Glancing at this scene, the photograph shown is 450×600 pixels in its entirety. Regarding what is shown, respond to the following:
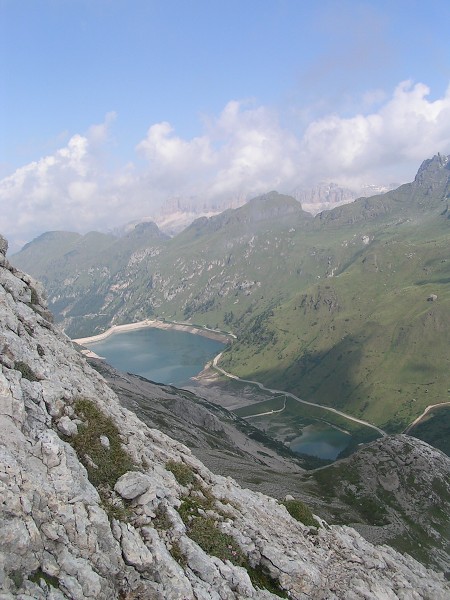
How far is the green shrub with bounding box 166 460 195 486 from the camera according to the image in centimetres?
3881

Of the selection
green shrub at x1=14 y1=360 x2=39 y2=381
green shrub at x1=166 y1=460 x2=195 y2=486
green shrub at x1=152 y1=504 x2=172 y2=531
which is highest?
green shrub at x1=14 y1=360 x2=39 y2=381

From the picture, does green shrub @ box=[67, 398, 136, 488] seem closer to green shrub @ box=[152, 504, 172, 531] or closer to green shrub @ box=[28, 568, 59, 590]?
green shrub @ box=[152, 504, 172, 531]

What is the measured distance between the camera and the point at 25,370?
35.2 metres

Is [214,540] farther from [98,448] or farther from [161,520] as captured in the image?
[98,448]

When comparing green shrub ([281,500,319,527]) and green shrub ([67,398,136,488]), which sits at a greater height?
green shrub ([67,398,136,488])

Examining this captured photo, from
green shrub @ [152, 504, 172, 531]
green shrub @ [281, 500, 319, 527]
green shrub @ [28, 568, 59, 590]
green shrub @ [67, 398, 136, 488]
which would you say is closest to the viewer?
green shrub @ [28, 568, 59, 590]

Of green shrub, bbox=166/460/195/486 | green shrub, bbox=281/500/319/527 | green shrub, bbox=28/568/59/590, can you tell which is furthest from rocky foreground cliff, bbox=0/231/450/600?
green shrub, bbox=281/500/319/527

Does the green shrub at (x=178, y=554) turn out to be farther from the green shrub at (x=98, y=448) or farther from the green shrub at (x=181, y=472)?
the green shrub at (x=181, y=472)

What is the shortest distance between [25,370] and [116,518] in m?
14.3

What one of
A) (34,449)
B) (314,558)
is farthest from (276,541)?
(34,449)

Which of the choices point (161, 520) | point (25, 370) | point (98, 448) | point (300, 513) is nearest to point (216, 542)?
point (161, 520)

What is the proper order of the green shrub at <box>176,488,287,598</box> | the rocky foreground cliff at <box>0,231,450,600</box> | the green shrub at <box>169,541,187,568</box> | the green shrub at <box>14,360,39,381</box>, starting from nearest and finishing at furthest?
the rocky foreground cliff at <box>0,231,450,600</box>
the green shrub at <box>169,541,187,568</box>
the green shrub at <box>176,488,287,598</box>
the green shrub at <box>14,360,39,381</box>

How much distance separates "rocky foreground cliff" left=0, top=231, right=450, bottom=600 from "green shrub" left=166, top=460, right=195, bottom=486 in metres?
0.15

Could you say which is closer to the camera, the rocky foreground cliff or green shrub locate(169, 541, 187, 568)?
the rocky foreground cliff
